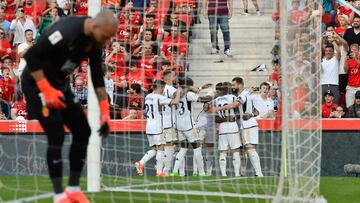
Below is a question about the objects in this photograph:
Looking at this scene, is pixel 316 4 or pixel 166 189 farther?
pixel 166 189

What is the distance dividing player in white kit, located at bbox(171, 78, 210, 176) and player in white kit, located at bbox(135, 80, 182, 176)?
0.33 m

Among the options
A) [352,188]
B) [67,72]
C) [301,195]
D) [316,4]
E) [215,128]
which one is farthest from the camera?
[215,128]

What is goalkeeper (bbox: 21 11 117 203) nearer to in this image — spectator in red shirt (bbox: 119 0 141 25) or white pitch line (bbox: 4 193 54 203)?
white pitch line (bbox: 4 193 54 203)

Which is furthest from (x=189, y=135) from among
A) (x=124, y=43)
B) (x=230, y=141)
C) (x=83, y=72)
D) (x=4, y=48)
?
(x=124, y=43)

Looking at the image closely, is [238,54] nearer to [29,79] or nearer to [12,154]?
[12,154]

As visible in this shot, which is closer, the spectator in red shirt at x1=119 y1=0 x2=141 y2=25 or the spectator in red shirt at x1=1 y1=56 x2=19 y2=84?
the spectator in red shirt at x1=119 y1=0 x2=141 y2=25

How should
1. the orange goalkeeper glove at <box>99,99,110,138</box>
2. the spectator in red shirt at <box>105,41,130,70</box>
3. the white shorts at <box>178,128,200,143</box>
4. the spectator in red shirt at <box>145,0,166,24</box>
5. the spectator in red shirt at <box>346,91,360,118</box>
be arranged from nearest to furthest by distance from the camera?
the orange goalkeeper glove at <box>99,99,110,138</box>
the spectator in red shirt at <box>105,41,130,70</box>
the spectator in red shirt at <box>145,0,166,24</box>
the white shorts at <box>178,128,200,143</box>
the spectator in red shirt at <box>346,91,360,118</box>

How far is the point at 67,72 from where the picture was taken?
10047 mm

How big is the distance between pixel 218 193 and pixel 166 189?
2.69ft

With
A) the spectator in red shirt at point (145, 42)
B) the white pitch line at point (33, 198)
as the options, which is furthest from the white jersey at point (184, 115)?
the white pitch line at point (33, 198)

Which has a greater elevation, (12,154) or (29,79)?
(29,79)

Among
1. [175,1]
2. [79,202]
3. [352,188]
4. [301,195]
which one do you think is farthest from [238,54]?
[79,202]

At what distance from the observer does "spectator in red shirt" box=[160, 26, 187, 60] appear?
16.1 metres

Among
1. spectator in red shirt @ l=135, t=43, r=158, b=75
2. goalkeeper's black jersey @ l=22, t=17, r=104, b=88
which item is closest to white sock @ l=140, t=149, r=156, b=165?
spectator in red shirt @ l=135, t=43, r=158, b=75
